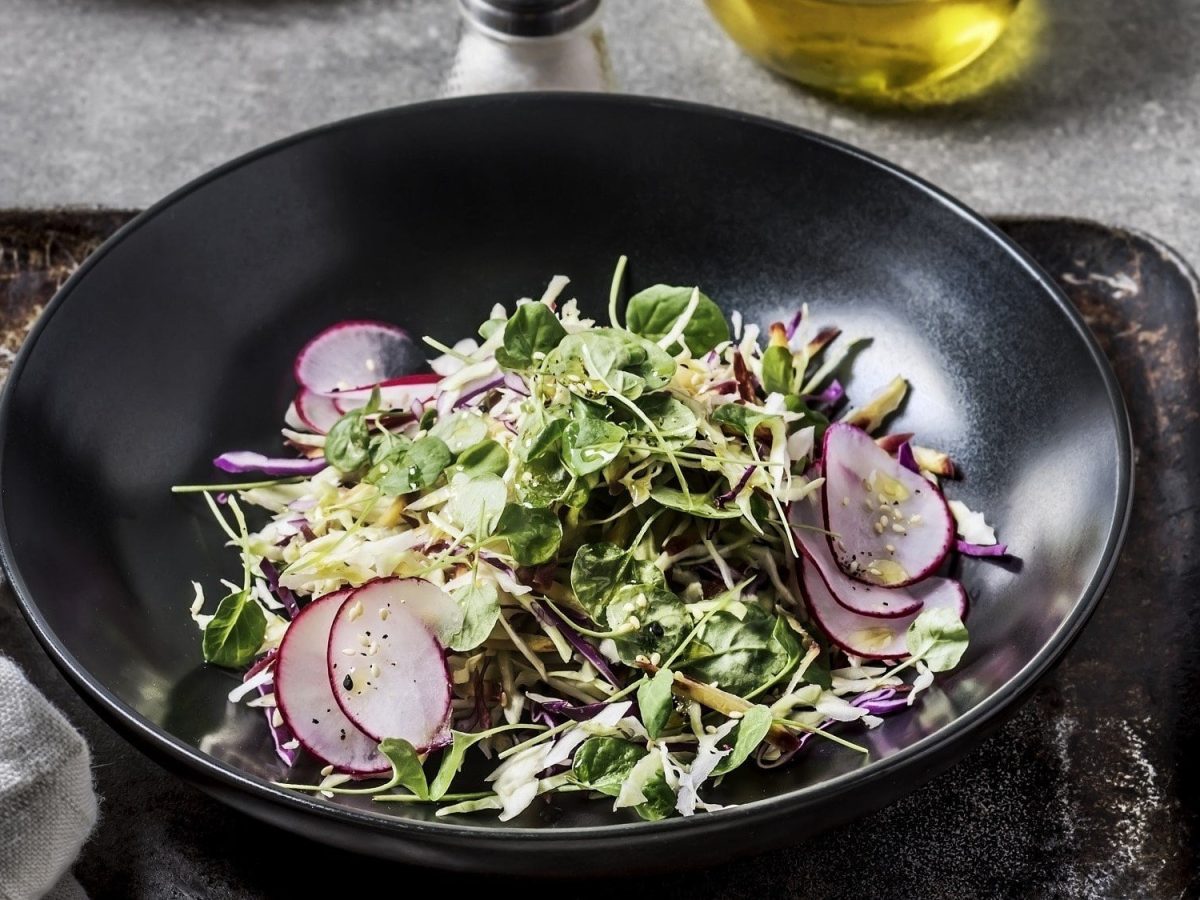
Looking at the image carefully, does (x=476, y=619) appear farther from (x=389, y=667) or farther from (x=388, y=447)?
(x=388, y=447)

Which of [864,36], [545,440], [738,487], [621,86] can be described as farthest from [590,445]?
[621,86]

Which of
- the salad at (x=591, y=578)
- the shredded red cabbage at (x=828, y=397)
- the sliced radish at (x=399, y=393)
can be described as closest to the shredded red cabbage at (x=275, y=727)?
the salad at (x=591, y=578)

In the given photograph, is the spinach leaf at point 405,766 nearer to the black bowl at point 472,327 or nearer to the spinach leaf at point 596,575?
the black bowl at point 472,327

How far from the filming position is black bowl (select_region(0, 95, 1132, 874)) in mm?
1041

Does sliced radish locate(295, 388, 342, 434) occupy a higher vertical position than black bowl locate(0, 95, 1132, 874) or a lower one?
lower

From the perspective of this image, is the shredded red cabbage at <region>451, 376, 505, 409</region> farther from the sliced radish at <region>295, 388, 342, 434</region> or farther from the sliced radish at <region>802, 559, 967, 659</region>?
the sliced radish at <region>802, 559, 967, 659</region>

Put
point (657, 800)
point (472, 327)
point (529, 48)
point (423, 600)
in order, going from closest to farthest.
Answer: point (657, 800) → point (423, 600) → point (472, 327) → point (529, 48)

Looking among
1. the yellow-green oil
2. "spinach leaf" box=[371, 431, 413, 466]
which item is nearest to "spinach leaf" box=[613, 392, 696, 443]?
"spinach leaf" box=[371, 431, 413, 466]

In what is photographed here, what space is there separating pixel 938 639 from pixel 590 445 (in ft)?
1.14

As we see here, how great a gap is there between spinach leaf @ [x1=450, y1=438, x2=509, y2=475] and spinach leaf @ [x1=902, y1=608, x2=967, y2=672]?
39 centimetres

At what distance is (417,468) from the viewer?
1.28m

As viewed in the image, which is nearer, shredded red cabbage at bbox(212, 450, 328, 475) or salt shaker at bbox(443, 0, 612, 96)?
shredded red cabbage at bbox(212, 450, 328, 475)

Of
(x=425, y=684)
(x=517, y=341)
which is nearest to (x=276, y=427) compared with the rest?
(x=517, y=341)

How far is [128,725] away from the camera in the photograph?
40.5 inches
